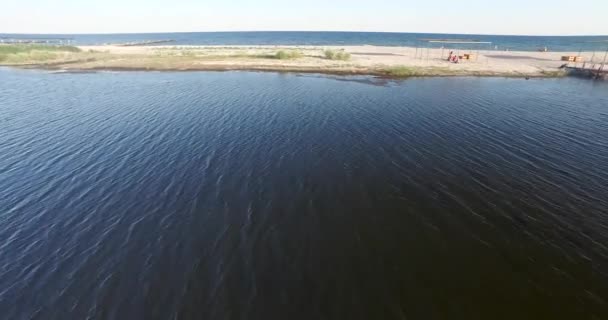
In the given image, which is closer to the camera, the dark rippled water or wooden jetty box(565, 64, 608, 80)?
the dark rippled water

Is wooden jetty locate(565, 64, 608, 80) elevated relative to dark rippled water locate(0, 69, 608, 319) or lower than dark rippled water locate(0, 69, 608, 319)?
elevated

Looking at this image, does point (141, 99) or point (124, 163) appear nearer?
point (124, 163)

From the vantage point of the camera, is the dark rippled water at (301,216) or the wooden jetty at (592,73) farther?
the wooden jetty at (592,73)

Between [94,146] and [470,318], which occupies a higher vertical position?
[94,146]

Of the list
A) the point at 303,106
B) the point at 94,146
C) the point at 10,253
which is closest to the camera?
the point at 10,253

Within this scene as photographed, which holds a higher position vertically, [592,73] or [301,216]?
[592,73]

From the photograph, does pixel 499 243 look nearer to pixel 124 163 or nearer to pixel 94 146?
pixel 124 163

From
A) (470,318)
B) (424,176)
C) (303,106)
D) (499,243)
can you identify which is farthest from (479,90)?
(470,318)

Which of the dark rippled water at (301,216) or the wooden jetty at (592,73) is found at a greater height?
the wooden jetty at (592,73)
